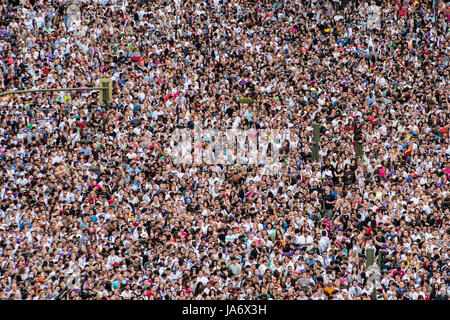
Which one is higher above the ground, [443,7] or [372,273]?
[443,7]

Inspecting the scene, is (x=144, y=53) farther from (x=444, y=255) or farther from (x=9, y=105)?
(x=444, y=255)

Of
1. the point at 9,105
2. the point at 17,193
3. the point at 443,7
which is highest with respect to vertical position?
the point at 443,7

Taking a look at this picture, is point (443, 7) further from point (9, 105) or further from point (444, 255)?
point (9, 105)
